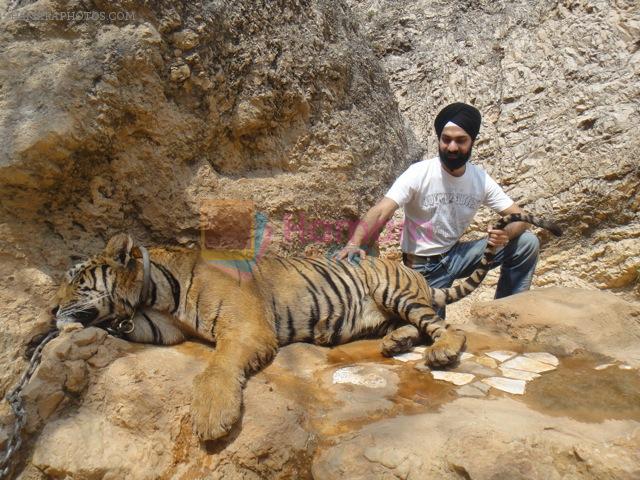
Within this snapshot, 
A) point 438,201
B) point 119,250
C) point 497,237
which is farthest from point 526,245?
point 119,250

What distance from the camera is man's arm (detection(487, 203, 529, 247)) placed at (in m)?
3.88

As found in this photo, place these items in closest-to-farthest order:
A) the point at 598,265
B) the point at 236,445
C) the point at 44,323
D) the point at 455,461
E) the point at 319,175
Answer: the point at 455,461, the point at 236,445, the point at 44,323, the point at 319,175, the point at 598,265

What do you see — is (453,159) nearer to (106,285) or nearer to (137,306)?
(137,306)

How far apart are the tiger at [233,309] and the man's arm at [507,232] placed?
0.23m

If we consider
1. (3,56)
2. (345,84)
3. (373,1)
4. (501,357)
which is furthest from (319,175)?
(373,1)

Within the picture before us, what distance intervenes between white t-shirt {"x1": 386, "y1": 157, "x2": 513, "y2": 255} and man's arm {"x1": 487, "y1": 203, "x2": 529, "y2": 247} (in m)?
0.07

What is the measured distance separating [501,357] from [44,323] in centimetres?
278

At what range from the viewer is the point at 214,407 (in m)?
2.23

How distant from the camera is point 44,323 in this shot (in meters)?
2.95

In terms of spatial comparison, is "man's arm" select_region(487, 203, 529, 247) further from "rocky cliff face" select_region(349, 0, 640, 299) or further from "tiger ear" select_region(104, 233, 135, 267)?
"tiger ear" select_region(104, 233, 135, 267)

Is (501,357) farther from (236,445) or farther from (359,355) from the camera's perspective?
(236,445)

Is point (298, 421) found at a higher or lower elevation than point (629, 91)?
lower

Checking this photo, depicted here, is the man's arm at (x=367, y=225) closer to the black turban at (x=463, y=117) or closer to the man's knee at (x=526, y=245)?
the black turban at (x=463, y=117)

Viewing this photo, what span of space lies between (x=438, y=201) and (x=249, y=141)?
5.51 feet
